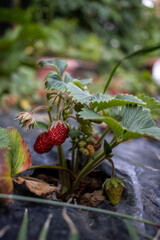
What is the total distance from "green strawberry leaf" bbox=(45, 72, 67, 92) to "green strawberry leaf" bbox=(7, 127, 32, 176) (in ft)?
0.48

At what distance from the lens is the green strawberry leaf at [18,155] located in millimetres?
566

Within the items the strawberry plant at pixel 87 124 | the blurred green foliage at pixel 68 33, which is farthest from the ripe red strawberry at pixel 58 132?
the blurred green foliage at pixel 68 33

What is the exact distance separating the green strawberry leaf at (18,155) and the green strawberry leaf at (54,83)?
0.14 meters

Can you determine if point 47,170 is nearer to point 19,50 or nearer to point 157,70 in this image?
point 19,50

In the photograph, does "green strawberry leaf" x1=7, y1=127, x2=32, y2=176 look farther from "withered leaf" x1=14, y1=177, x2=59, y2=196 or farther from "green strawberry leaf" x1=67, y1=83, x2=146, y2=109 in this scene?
"green strawberry leaf" x1=67, y1=83, x2=146, y2=109

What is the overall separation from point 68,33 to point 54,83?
3917 mm

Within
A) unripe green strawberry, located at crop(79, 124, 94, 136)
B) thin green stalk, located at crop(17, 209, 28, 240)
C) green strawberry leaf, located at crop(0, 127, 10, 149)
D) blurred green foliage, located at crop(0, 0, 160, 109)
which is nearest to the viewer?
thin green stalk, located at crop(17, 209, 28, 240)

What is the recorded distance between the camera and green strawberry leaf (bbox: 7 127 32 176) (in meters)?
0.57

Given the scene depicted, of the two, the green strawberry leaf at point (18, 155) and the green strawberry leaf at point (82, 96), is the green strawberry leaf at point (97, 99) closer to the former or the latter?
the green strawberry leaf at point (82, 96)

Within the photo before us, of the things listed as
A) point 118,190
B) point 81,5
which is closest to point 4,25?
point 81,5

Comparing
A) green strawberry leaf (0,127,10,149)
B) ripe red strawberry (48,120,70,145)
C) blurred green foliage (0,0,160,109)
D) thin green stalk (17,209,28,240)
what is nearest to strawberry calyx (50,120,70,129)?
ripe red strawberry (48,120,70,145)

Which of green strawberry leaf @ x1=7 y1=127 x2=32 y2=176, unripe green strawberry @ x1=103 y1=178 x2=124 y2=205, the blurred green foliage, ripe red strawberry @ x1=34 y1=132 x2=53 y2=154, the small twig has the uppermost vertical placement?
the blurred green foliage

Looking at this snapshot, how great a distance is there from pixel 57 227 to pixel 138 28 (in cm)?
551

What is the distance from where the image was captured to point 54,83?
2.06ft
